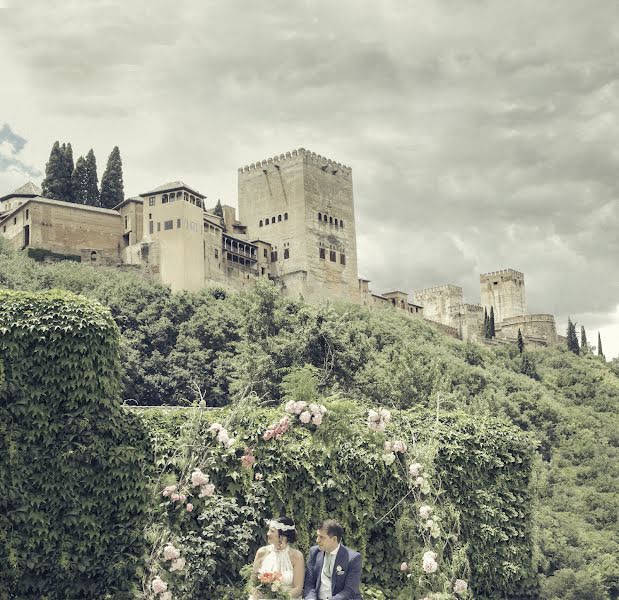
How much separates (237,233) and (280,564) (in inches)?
2193

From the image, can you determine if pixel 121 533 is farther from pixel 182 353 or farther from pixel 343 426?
pixel 182 353

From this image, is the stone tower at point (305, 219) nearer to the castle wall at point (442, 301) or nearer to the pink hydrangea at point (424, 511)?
the castle wall at point (442, 301)

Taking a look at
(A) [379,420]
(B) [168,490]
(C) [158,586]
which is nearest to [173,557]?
(C) [158,586]

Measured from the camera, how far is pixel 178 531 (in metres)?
11.9

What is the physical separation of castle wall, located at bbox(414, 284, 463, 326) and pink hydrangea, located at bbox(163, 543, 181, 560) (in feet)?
262

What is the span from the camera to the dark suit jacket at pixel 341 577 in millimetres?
8719

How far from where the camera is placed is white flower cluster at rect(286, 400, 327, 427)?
43.5ft

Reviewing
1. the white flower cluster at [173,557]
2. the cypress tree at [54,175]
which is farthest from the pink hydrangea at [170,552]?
the cypress tree at [54,175]

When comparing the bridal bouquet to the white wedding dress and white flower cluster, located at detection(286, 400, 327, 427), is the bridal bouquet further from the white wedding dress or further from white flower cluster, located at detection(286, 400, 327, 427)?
white flower cluster, located at detection(286, 400, 327, 427)

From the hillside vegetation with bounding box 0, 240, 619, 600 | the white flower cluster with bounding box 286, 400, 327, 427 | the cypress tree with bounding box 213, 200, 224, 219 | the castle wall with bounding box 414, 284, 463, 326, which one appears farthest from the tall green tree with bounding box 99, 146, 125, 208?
the white flower cluster with bounding box 286, 400, 327, 427

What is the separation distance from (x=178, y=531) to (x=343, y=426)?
10.6 feet

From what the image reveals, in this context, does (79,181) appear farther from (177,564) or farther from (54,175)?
(177,564)

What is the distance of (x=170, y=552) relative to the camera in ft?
37.2

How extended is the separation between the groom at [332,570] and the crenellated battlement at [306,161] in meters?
56.1
